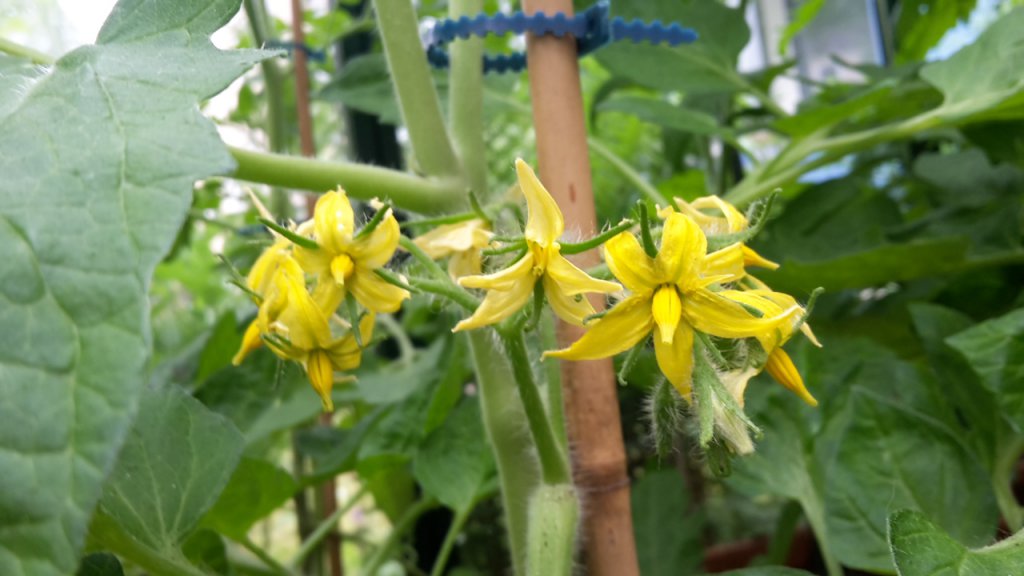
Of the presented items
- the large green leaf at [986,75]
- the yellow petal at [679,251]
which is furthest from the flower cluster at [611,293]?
the large green leaf at [986,75]

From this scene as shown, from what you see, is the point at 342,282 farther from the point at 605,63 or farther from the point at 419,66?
the point at 605,63

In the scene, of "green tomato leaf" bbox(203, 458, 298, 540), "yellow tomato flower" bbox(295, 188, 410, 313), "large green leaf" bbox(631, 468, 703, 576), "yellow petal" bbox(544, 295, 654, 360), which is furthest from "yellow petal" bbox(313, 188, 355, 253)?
"large green leaf" bbox(631, 468, 703, 576)

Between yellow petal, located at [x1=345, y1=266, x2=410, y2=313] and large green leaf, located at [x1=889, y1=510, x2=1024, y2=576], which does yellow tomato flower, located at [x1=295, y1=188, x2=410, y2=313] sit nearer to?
yellow petal, located at [x1=345, y1=266, x2=410, y2=313]

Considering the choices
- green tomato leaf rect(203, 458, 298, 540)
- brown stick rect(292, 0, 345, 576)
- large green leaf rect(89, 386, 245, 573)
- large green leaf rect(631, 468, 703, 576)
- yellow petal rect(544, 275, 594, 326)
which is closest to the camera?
yellow petal rect(544, 275, 594, 326)

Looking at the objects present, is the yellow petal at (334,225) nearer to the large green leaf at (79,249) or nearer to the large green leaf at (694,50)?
the large green leaf at (79,249)

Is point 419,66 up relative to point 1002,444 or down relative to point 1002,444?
up

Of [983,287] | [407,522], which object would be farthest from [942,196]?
[407,522]
